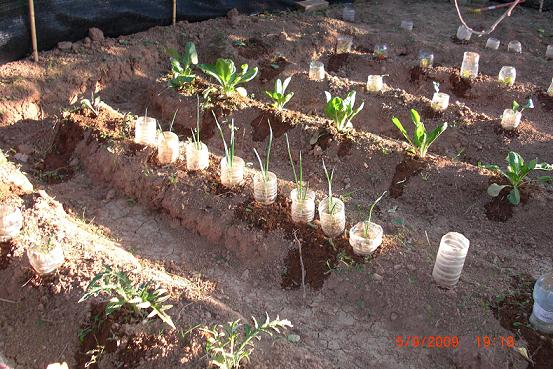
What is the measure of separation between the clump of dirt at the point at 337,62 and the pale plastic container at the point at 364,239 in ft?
13.2

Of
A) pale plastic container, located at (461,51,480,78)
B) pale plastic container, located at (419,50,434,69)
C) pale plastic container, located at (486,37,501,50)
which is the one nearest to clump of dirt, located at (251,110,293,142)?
pale plastic container, located at (419,50,434,69)

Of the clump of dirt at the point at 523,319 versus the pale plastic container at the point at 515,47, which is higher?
the pale plastic container at the point at 515,47

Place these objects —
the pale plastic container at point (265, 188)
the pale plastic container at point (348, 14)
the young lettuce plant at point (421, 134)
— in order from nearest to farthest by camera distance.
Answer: the pale plastic container at point (265, 188), the young lettuce plant at point (421, 134), the pale plastic container at point (348, 14)

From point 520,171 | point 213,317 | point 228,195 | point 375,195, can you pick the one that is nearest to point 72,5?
point 228,195

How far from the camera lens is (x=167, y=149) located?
4988 millimetres

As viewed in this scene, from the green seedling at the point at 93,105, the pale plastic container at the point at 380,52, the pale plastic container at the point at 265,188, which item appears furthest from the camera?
the pale plastic container at the point at 380,52

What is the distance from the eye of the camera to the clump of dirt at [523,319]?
11.6ft

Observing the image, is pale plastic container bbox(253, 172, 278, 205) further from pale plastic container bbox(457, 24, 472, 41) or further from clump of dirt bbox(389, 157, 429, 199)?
pale plastic container bbox(457, 24, 472, 41)

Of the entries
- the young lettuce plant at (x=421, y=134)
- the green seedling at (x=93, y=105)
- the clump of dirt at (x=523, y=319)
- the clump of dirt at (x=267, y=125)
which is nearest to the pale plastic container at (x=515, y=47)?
the young lettuce plant at (x=421, y=134)

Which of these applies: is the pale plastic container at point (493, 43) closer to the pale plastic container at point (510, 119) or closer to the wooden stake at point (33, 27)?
the pale plastic container at point (510, 119)

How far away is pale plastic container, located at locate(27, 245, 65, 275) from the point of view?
3707mm

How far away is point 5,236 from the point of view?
4059 millimetres
